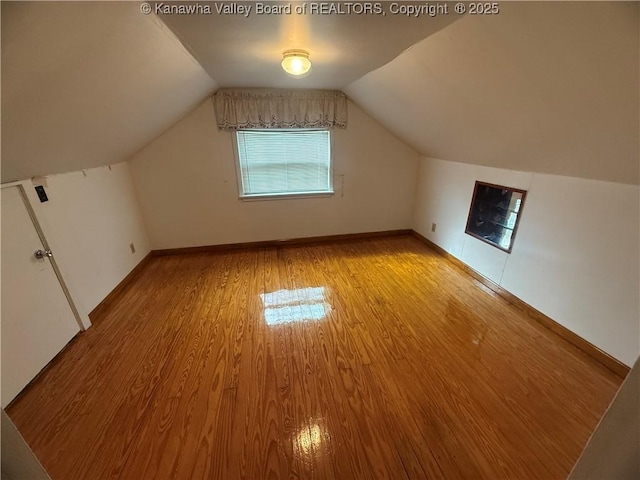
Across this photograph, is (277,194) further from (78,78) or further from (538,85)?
(538,85)

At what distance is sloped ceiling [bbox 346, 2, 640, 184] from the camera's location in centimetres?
102

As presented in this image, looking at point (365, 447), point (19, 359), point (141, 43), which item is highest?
point (141, 43)

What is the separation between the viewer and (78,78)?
126 centimetres

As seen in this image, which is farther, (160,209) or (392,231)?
(392,231)

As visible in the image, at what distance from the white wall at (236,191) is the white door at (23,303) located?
58.0 inches

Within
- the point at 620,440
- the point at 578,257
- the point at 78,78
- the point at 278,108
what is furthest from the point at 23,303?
the point at 578,257

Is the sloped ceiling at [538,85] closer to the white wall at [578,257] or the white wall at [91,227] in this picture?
the white wall at [578,257]

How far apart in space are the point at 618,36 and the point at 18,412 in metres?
3.20

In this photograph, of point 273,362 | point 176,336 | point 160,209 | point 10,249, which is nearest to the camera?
point 10,249

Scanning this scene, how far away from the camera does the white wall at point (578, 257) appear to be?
1.55 m

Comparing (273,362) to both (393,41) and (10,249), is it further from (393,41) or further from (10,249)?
(393,41)

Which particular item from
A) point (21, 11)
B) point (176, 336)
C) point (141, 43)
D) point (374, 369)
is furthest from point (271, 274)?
point (21, 11)

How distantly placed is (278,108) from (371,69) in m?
1.18

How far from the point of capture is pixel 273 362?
1719 mm
